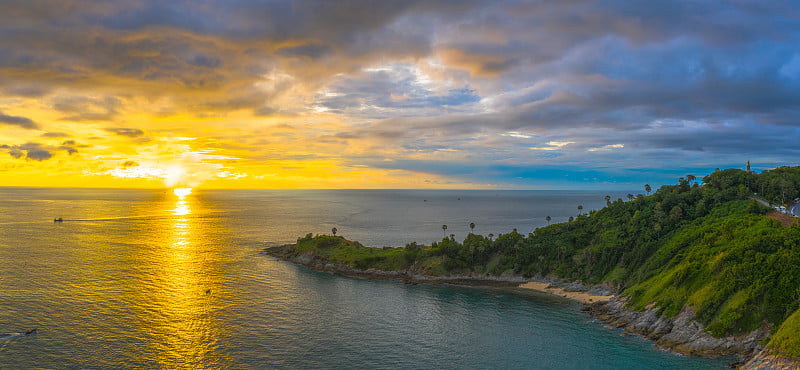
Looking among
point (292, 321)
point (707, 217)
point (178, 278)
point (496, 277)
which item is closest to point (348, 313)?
point (292, 321)

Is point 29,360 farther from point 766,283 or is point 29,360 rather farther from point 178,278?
point 766,283

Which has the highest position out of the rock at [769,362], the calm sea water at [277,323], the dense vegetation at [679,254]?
the dense vegetation at [679,254]

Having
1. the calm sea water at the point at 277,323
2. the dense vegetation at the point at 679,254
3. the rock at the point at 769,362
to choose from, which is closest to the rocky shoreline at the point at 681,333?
the dense vegetation at the point at 679,254

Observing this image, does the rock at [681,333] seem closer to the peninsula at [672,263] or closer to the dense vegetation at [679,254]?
the peninsula at [672,263]

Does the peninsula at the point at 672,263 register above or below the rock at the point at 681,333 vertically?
above

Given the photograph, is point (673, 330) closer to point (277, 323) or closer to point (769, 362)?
point (769, 362)
